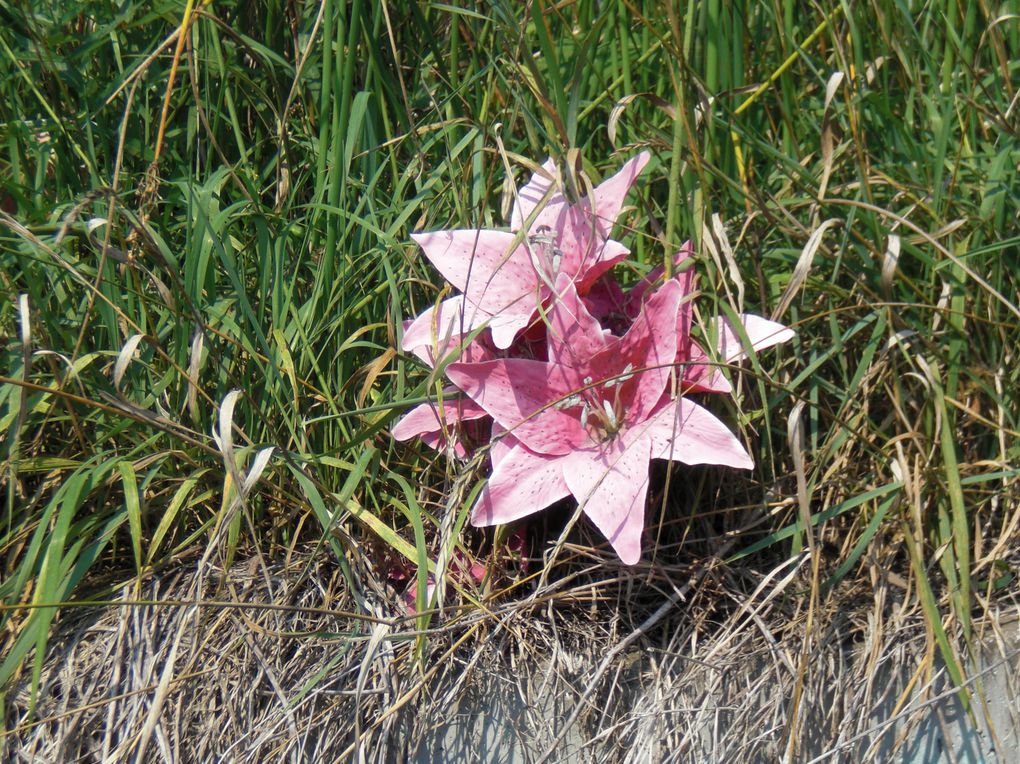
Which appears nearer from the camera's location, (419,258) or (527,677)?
(527,677)

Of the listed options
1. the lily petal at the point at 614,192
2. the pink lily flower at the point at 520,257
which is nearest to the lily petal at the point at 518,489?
the pink lily flower at the point at 520,257

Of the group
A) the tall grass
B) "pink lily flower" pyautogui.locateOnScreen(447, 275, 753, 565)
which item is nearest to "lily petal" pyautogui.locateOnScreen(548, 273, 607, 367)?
"pink lily flower" pyautogui.locateOnScreen(447, 275, 753, 565)

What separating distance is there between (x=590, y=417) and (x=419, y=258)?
0.29 metres

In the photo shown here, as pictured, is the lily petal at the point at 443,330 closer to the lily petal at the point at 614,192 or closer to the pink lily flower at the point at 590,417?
the pink lily flower at the point at 590,417

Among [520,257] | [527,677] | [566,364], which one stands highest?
[520,257]

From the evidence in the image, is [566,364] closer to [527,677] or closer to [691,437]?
[691,437]

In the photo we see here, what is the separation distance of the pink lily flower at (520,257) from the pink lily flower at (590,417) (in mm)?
33

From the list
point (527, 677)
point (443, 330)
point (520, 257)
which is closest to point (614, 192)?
point (520, 257)

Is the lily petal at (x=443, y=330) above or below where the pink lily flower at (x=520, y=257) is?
below

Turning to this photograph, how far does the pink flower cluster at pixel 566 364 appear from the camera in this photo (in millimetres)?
879

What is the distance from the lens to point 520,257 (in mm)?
963

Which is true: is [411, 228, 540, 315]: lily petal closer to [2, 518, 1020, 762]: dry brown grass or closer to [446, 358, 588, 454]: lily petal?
[446, 358, 588, 454]: lily petal

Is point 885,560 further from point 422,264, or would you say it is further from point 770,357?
point 422,264

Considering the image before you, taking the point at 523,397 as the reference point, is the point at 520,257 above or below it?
above
